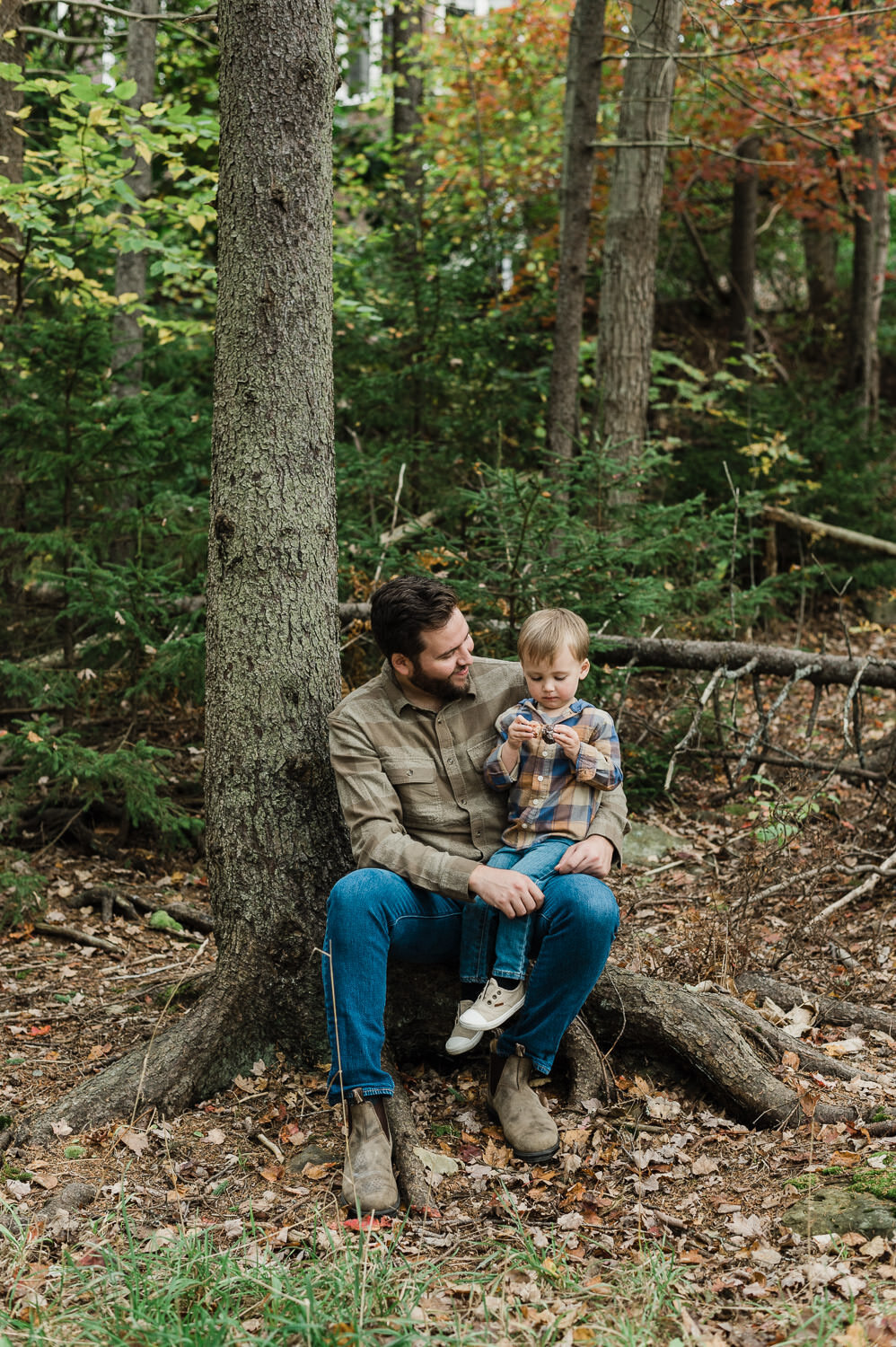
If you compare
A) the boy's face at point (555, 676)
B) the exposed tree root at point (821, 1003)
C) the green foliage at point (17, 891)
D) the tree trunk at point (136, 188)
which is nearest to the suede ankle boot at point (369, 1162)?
the boy's face at point (555, 676)

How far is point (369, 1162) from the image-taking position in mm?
2930

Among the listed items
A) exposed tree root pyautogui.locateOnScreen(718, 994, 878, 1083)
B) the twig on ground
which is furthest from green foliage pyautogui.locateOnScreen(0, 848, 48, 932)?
the twig on ground

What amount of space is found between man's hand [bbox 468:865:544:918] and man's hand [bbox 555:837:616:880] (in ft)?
0.43

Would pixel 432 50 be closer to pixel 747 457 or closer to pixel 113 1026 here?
pixel 747 457

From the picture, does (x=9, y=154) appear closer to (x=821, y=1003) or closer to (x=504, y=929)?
(x=504, y=929)

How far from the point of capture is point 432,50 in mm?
13453

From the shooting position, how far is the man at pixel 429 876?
306cm

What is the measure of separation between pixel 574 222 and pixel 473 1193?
7.30 m

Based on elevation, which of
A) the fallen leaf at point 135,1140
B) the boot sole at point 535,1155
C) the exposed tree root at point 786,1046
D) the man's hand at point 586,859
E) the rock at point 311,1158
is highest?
A: the man's hand at point 586,859

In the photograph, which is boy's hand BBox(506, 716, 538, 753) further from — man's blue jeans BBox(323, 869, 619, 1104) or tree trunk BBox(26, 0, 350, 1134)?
tree trunk BBox(26, 0, 350, 1134)

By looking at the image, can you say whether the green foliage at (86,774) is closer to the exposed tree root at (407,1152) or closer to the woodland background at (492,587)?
the woodland background at (492,587)

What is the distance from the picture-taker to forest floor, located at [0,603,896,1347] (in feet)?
7.63

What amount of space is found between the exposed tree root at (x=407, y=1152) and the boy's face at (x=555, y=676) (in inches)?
52.8

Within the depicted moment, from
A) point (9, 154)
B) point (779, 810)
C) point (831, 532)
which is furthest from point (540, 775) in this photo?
point (831, 532)
